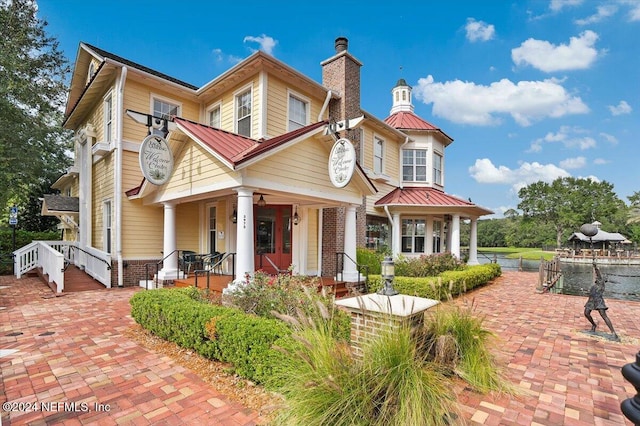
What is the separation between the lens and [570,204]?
5688 centimetres

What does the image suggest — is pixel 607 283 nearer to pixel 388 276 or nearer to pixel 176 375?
pixel 388 276

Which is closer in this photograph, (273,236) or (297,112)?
(273,236)

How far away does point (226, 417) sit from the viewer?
347 cm

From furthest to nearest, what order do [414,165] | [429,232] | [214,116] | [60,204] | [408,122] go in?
[408,122]
[414,165]
[429,232]
[60,204]
[214,116]

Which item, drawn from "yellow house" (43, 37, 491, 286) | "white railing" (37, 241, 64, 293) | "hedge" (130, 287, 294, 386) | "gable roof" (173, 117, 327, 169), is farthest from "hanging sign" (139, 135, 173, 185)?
"white railing" (37, 241, 64, 293)

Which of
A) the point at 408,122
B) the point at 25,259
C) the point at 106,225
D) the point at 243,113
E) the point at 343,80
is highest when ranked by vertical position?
the point at 343,80

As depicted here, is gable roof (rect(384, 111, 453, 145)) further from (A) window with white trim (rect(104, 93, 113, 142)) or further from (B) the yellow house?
(A) window with white trim (rect(104, 93, 113, 142))

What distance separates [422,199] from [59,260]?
14.5 meters

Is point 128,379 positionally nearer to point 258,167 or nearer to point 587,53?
point 258,167

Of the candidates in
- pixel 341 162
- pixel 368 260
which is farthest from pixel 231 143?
pixel 368 260

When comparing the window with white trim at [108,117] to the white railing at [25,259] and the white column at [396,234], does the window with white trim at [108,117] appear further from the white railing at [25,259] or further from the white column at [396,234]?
the white column at [396,234]

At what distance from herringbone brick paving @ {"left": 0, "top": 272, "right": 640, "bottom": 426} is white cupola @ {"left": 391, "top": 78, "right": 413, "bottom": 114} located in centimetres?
1417

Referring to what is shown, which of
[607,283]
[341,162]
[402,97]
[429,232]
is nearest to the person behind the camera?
[341,162]

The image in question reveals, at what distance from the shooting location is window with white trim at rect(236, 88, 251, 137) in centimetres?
1120
